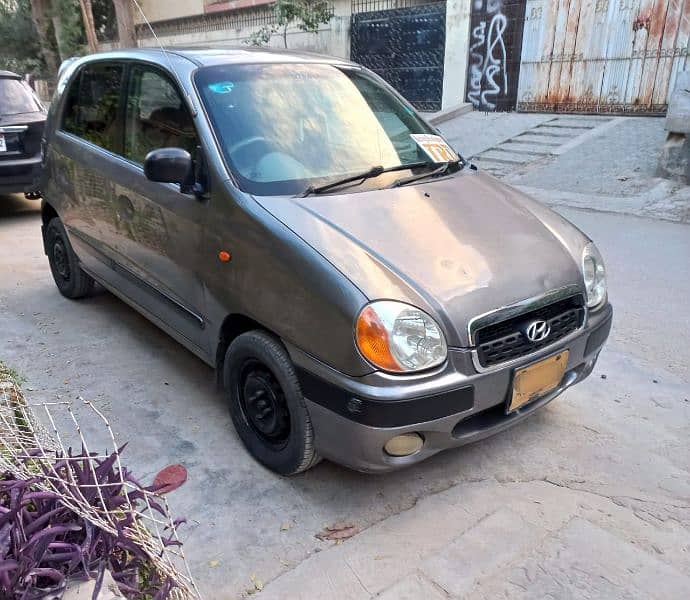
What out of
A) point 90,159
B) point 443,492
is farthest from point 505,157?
point 443,492

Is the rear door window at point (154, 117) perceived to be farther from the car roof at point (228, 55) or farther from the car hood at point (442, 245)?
the car hood at point (442, 245)

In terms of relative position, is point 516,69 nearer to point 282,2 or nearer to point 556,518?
point 282,2

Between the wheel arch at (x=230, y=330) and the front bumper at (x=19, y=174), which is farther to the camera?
the front bumper at (x=19, y=174)

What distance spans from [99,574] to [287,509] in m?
1.17

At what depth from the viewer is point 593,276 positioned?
2865 mm

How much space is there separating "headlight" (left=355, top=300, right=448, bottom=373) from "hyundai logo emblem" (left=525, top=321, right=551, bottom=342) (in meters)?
0.42

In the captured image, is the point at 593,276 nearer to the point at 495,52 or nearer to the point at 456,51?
the point at 495,52

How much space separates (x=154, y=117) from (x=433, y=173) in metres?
1.58

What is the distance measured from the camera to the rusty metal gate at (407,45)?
1283 centimetres

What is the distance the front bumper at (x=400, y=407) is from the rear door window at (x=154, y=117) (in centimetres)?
141

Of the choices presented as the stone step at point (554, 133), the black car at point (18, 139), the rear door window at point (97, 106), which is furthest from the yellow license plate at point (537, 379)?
the stone step at point (554, 133)

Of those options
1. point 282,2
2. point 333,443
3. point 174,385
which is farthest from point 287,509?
point 282,2

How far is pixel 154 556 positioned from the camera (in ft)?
5.32

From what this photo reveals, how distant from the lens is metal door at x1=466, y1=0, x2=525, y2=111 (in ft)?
37.7
